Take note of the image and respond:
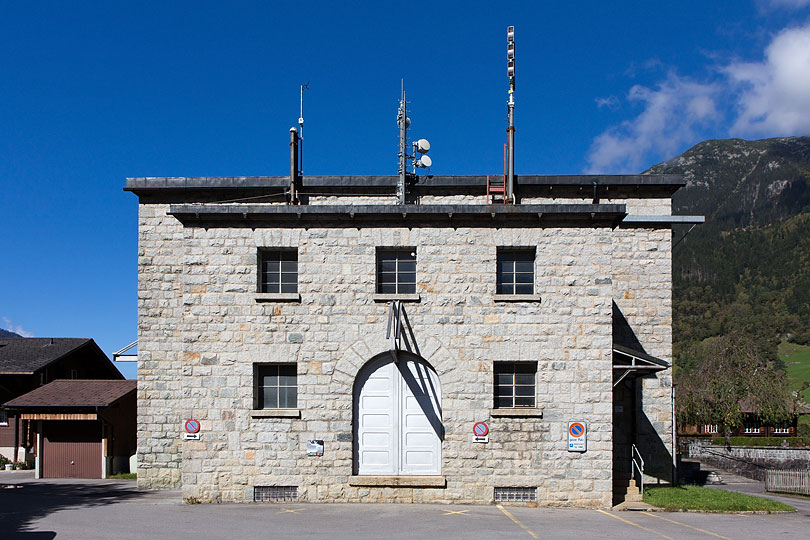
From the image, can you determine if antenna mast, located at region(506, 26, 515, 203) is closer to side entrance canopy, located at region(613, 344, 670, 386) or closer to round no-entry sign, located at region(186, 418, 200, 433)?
side entrance canopy, located at region(613, 344, 670, 386)

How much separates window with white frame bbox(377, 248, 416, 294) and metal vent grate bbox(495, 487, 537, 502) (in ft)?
16.4

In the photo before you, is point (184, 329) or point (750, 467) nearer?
point (184, 329)

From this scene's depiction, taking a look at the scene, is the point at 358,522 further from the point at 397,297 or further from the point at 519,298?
the point at 519,298

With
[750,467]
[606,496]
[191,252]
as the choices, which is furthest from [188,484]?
[750,467]

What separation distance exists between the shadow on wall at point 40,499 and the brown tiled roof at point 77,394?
2.72 meters

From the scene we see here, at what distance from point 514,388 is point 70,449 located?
1793cm

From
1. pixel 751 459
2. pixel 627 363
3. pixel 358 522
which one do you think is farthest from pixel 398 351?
pixel 751 459

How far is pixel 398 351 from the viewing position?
16.9 meters

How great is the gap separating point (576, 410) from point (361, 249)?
6172mm

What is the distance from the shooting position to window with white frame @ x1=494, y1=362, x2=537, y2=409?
17.1 m

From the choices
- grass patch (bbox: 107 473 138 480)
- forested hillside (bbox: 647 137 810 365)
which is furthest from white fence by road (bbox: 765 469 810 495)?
forested hillside (bbox: 647 137 810 365)

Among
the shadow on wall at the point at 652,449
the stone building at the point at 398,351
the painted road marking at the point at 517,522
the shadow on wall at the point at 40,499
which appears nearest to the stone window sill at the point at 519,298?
the stone building at the point at 398,351

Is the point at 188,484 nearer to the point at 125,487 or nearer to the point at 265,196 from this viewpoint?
the point at 125,487

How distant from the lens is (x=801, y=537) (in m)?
13.9
